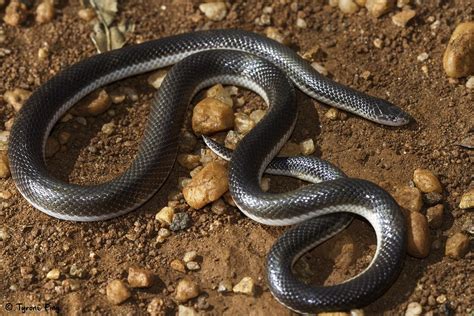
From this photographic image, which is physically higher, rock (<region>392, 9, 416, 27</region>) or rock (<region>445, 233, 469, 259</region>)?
rock (<region>392, 9, 416, 27</region>)

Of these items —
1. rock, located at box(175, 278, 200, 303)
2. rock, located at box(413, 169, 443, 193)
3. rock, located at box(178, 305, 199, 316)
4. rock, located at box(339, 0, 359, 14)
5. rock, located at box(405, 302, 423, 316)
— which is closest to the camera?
rock, located at box(405, 302, 423, 316)

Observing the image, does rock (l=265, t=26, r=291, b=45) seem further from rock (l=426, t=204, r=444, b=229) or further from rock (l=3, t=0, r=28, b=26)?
rock (l=3, t=0, r=28, b=26)

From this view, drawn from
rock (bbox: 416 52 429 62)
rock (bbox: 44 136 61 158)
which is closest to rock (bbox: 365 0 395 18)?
rock (bbox: 416 52 429 62)

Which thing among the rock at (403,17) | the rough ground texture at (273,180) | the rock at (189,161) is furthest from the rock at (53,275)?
the rock at (403,17)

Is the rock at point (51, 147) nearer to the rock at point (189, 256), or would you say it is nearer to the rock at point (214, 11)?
the rock at point (189, 256)

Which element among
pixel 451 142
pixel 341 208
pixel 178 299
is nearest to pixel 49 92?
pixel 178 299

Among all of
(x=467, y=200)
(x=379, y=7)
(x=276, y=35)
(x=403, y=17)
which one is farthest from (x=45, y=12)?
(x=467, y=200)
